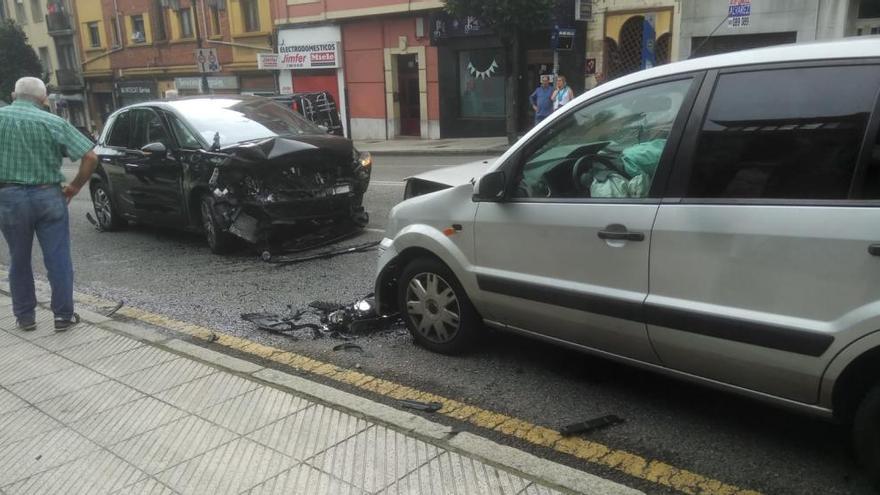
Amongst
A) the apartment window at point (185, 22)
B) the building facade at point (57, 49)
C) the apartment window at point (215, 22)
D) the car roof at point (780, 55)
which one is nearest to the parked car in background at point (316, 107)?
the car roof at point (780, 55)

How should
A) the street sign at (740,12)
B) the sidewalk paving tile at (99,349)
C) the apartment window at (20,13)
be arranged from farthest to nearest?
1. the apartment window at (20,13)
2. the street sign at (740,12)
3. the sidewalk paving tile at (99,349)

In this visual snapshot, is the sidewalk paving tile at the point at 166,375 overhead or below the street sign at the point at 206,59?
below

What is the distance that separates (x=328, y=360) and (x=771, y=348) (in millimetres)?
2747

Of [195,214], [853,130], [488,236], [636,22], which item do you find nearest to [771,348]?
[853,130]

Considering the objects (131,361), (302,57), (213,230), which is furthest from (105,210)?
(302,57)

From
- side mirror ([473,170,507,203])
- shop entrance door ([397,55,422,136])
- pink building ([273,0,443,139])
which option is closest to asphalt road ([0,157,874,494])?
side mirror ([473,170,507,203])

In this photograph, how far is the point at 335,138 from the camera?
7.82 metres

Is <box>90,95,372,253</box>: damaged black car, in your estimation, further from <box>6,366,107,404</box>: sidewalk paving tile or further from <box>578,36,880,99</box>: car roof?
<box>578,36,880,99</box>: car roof

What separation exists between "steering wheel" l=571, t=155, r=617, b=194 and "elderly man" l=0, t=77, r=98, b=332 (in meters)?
3.49

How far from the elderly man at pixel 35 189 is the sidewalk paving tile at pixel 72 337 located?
106mm

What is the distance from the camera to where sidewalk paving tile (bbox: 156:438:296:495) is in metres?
2.94

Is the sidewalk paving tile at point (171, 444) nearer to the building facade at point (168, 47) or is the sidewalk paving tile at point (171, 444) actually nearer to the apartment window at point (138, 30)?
the building facade at point (168, 47)

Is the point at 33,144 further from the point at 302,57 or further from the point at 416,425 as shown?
the point at 302,57

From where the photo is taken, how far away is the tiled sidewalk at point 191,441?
2939mm
